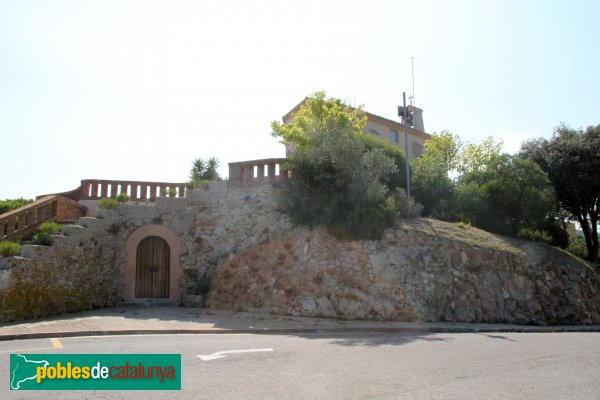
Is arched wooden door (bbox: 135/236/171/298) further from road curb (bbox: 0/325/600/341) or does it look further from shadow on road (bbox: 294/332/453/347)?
shadow on road (bbox: 294/332/453/347)

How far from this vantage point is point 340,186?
13.6 metres

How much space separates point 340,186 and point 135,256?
22.9 feet

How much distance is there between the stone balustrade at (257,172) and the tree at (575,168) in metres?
13.1

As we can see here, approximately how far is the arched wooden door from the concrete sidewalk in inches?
56.1

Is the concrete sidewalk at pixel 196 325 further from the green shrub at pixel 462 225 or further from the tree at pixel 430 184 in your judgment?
the tree at pixel 430 184

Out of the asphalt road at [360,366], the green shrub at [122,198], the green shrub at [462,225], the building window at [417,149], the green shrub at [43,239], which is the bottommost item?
the asphalt road at [360,366]

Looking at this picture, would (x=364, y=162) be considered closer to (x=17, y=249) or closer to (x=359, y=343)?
(x=359, y=343)

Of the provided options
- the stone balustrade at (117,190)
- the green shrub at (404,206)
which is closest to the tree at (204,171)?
the stone balustrade at (117,190)

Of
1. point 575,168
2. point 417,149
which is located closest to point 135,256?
point 575,168

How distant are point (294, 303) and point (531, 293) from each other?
7651 millimetres

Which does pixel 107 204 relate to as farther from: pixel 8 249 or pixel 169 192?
pixel 8 249

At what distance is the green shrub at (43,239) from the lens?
1191 cm

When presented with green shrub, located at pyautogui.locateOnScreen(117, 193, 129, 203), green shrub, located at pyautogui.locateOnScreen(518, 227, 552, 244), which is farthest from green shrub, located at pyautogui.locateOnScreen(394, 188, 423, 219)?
green shrub, located at pyautogui.locateOnScreen(117, 193, 129, 203)

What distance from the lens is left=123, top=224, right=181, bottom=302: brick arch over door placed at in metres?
14.1
